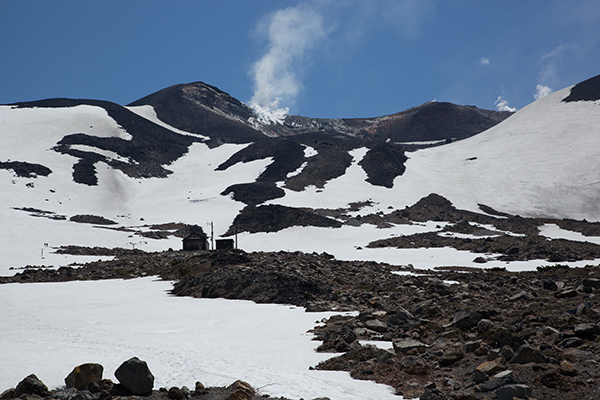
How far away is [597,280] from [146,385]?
550 inches

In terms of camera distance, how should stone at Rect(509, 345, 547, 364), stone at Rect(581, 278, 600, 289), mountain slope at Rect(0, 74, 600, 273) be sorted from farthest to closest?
mountain slope at Rect(0, 74, 600, 273) < stone at Rect(581, 278, 600, 289) < stone at Rect(509, 345, 547, 364)

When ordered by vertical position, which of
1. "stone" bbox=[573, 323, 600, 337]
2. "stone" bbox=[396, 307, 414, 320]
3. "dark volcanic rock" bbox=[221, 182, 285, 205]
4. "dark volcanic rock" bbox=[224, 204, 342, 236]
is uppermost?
"dark volcanic rock" bbox=[221, 182, 285, 205]

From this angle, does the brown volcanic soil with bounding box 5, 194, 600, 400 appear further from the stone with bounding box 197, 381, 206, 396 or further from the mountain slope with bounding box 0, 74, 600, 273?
the mountain slope with bounding box 0, 74, 600, 273

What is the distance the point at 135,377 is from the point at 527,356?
23.6ft

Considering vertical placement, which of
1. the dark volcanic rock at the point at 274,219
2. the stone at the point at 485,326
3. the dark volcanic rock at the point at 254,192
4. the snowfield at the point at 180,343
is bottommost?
the snowfield at the point at 180,343

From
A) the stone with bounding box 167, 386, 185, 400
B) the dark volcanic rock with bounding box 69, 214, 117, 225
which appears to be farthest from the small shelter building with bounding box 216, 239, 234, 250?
the stone with bounding box 167, 386, 185, 400

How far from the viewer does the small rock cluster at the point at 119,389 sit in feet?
21.4

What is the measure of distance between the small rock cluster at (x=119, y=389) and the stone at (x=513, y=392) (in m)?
3.97

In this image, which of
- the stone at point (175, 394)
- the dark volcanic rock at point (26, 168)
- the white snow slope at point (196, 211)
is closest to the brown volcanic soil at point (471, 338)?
the white snow slope at point (196, 211)

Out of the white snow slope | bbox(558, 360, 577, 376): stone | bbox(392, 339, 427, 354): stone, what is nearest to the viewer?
bbox(558, 360, 577, 376): stone

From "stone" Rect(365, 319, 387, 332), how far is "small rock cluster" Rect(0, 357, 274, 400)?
6.20m

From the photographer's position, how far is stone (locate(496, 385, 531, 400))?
6223mm

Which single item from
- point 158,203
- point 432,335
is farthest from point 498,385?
point 158,203

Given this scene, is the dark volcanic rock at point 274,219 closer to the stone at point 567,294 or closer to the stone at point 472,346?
the stone at point 567,294
